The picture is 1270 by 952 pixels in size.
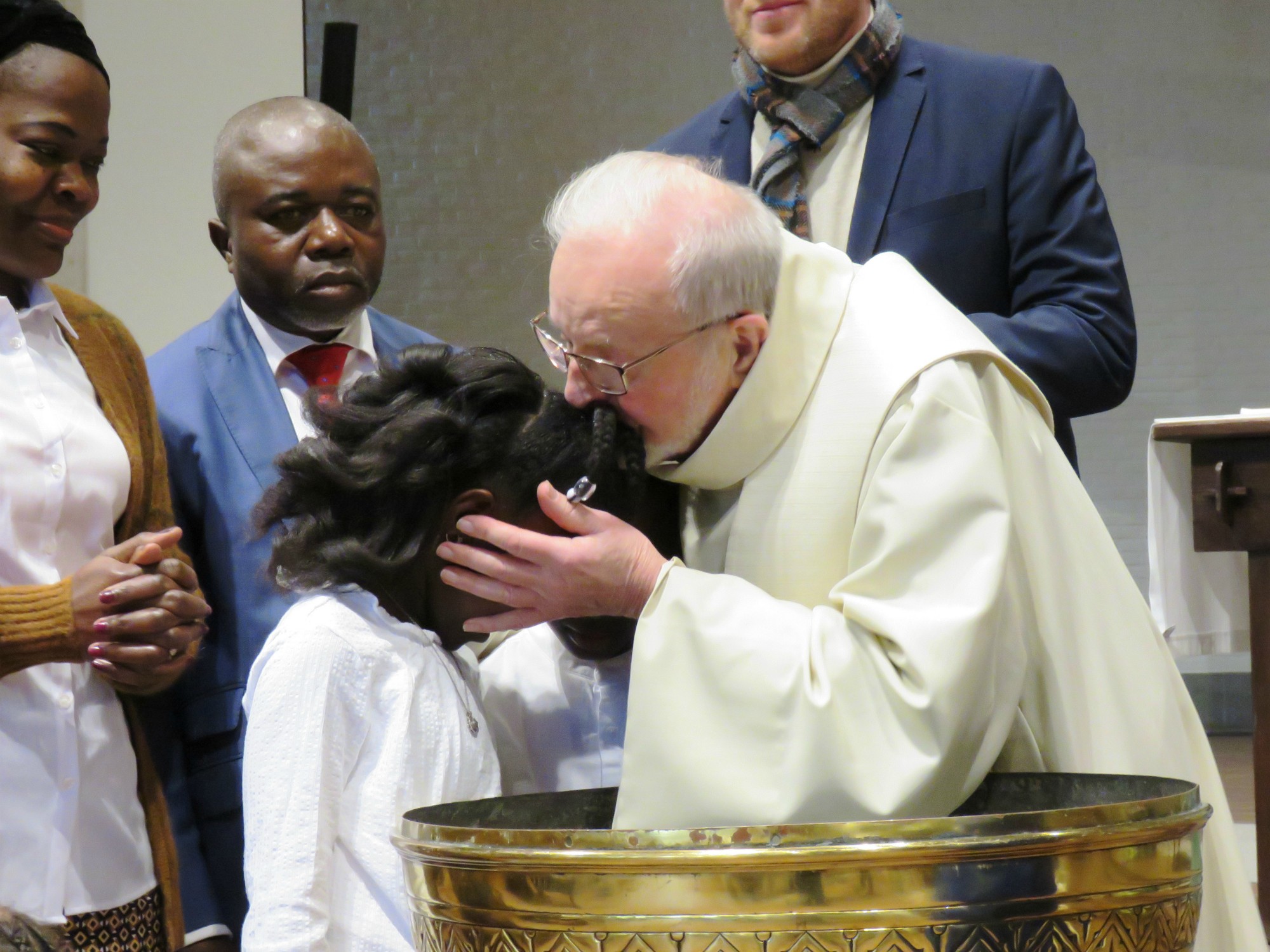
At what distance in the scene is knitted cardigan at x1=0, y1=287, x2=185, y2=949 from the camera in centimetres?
202

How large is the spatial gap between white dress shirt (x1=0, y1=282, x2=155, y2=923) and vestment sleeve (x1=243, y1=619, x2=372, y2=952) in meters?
0.51

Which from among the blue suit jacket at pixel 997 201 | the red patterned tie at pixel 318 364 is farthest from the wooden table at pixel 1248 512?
the red patterned tie at pixel 318 364

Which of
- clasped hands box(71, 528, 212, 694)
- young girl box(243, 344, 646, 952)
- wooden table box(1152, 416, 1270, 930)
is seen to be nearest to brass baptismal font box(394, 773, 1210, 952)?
young girl box(243, 344, 646, 952)

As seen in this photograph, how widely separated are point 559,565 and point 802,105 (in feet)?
4.50

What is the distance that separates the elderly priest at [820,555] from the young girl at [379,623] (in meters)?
0.08

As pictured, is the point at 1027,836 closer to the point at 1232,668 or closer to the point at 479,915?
the point at 479,915

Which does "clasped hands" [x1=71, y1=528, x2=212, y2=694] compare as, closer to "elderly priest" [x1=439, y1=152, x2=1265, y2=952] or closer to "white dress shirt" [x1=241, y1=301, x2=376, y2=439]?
"elderly priest" [x1=439, y1=152, x2=1265, y2=952]

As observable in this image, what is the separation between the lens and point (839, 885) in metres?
1.21

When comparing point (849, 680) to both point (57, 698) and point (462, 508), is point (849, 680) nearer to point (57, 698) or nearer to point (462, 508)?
point (462, 508)

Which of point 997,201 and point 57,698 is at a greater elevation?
point 997,201

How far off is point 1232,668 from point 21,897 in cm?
729

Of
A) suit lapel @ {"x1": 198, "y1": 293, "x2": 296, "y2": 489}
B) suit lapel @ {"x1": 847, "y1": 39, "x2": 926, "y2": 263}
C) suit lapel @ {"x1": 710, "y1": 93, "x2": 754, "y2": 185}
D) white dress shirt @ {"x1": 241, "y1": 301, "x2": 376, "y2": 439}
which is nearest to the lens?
suit lapel @ {"x1": 198, "y1": 293, "x2": 296, "y2": 489}

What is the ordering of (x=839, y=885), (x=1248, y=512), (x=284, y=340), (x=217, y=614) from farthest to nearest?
1. (x=1248, y=512)
2. (x=284, y=340)
3. (x=217, y=614)
4. (x=839, y=885)

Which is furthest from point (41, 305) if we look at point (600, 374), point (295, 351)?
point (600, 374)
